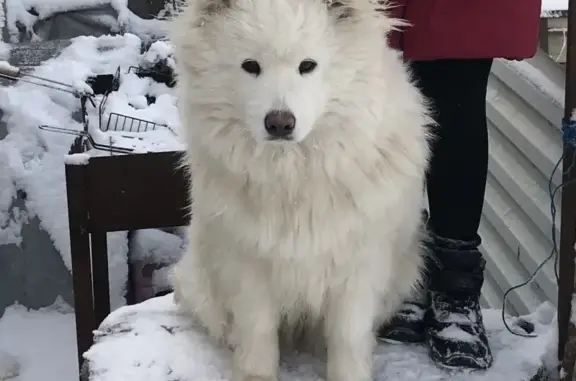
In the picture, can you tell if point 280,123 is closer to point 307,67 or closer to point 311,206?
point 307,67

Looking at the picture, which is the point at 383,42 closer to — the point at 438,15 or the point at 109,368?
the point at 438,15

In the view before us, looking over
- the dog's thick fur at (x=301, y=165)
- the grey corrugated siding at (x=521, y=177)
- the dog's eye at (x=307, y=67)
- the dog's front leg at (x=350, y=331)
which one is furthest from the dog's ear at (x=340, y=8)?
the grey corrugated siding at (x=521, y=177)

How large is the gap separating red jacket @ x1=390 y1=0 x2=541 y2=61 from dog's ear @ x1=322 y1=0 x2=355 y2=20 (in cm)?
23

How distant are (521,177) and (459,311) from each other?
0.90 metres

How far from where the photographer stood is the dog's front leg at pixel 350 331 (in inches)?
59.6

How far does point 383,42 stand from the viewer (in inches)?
54.7

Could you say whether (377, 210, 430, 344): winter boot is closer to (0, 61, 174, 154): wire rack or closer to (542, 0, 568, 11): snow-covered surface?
(542, 0, 568, 11): snow-covered surface

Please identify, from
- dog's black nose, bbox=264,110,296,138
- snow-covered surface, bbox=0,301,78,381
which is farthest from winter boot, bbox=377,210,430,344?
snow-covered surface, bbox=0,301,78,381

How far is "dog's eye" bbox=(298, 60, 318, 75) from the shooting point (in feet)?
4.28

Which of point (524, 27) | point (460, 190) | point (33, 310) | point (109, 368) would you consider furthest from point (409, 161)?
point (33, 310)

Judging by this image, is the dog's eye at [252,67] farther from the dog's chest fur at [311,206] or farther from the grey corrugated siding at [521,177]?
the grey corrugated siding at [521,177]

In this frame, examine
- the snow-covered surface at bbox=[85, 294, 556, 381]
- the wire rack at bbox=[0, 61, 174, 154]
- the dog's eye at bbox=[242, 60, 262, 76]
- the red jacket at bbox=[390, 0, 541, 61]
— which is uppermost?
the red jacket at bbox=[390, 0, 541, 61]

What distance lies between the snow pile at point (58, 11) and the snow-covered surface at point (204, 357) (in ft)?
5.83

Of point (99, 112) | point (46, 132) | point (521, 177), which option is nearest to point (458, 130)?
point (521, 177)
